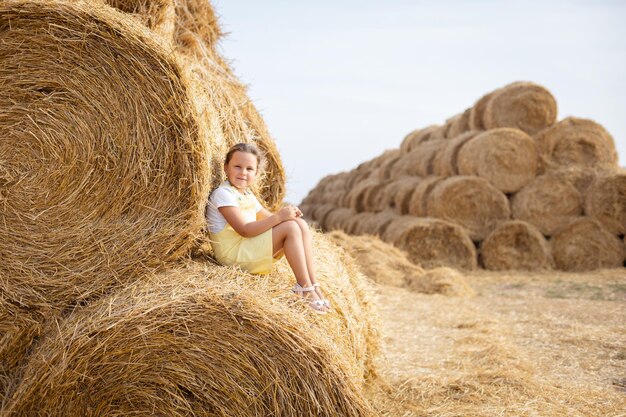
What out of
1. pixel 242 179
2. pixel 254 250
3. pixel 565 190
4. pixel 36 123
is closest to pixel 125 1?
pixel 36 123

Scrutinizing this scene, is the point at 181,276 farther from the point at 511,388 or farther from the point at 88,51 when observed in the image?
the point at 511,388

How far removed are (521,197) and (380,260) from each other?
8.61 feet

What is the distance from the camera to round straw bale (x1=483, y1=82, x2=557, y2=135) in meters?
→ 9.62

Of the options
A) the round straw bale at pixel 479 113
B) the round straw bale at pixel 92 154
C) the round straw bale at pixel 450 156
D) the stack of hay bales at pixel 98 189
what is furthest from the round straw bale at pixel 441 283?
the round straw bale at pixel 92 154

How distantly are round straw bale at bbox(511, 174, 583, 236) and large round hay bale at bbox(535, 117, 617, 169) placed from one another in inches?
15.7

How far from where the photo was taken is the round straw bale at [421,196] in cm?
981

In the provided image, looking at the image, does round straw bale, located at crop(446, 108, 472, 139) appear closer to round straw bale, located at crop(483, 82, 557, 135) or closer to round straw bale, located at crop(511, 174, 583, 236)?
round straw bale, located at crop(483, 82, 557, 135)

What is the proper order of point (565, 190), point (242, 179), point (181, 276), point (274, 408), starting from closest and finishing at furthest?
point (274, 408) → point (181, 276) → point (242, 179) → point (565, 190)

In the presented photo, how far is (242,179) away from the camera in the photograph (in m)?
3.33

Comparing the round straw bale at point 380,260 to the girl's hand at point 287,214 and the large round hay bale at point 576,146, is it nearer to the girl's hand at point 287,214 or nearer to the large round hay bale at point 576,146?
the large round hay bale at point 576,146

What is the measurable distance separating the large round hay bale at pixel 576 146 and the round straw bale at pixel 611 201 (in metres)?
0.53

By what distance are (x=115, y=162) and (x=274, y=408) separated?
138 centimetres

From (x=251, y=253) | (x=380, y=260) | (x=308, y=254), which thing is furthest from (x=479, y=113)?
(x=251, y=253)

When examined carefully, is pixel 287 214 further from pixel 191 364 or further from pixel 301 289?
pixel 191 364
